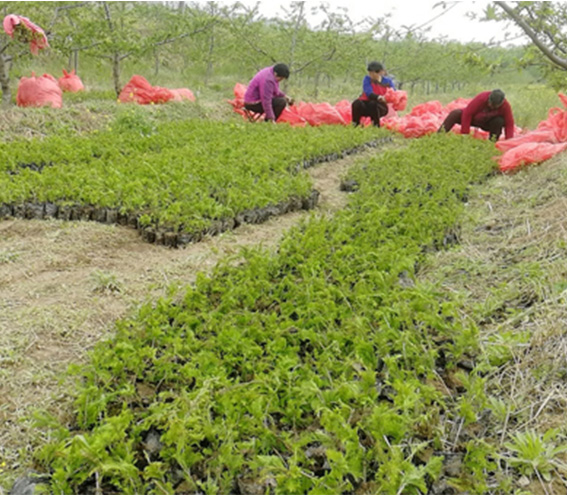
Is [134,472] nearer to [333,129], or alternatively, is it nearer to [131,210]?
[131,210]

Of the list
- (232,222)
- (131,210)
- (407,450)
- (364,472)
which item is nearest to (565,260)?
(407,450)

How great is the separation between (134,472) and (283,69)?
907 cm

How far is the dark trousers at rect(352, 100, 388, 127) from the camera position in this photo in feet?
36.2

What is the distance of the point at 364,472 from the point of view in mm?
1853

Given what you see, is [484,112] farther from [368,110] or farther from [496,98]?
[368,110]

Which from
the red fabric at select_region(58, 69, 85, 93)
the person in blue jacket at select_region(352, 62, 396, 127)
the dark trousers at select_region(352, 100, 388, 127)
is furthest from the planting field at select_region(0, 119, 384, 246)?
the red fabric at select_region(58, 69, 85, 93)

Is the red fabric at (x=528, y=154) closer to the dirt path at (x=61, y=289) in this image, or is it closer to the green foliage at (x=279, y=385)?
the dirt path at (x=61, y=289)

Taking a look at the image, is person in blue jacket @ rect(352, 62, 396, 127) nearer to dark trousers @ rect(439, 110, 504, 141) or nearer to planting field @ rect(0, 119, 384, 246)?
dark trousers @ rect(439, 110, 504, 141)

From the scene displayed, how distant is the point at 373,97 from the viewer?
10828mm

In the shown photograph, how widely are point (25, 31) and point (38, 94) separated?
5.62 feet

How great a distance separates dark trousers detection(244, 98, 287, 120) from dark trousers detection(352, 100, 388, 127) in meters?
1.59

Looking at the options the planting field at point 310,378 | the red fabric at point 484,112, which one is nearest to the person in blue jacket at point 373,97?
the red fabric at point 484,112

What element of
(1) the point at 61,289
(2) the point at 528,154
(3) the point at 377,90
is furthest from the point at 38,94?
Answer: (2) the point at 528,154

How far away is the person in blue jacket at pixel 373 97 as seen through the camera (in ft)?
34.4
